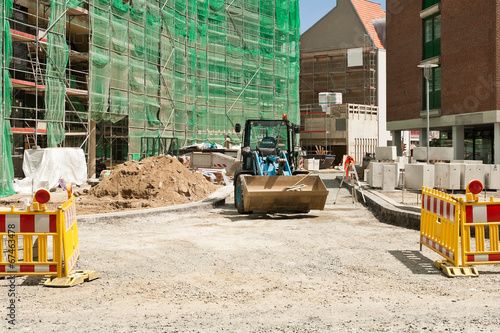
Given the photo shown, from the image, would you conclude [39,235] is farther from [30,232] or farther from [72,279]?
[72,279]

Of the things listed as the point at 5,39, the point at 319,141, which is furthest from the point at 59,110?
the point at 319,141

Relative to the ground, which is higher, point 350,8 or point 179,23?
point 350,8

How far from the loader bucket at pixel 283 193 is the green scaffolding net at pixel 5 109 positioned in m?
11.1

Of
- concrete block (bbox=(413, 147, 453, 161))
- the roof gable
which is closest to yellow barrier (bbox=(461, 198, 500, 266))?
concrete block (bbox=(413, 147, 453, 161))

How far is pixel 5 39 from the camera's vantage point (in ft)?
70.1

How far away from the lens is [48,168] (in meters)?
22.8

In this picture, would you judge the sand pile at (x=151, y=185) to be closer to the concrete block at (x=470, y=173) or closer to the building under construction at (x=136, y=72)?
the building under construction at (x=136, y=72)

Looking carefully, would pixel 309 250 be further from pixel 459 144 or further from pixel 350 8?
pixel 350 8

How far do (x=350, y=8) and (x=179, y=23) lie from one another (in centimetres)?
3098

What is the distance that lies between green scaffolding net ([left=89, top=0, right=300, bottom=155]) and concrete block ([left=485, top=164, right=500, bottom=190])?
18.4 m

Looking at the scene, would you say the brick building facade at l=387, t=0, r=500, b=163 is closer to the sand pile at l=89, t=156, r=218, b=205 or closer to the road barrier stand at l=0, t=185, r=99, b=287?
the sand pile at l=89, t=156, r=218, b=205

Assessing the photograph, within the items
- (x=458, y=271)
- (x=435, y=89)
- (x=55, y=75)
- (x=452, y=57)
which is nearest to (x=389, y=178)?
(x=452, y=57)

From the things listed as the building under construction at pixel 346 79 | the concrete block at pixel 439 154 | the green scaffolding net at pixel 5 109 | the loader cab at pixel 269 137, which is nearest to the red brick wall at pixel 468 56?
the concrete block at pixel 439 154

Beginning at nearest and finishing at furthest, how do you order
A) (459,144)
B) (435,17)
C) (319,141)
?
1. (459,144)
2. (435,17)
3. (319,141)
